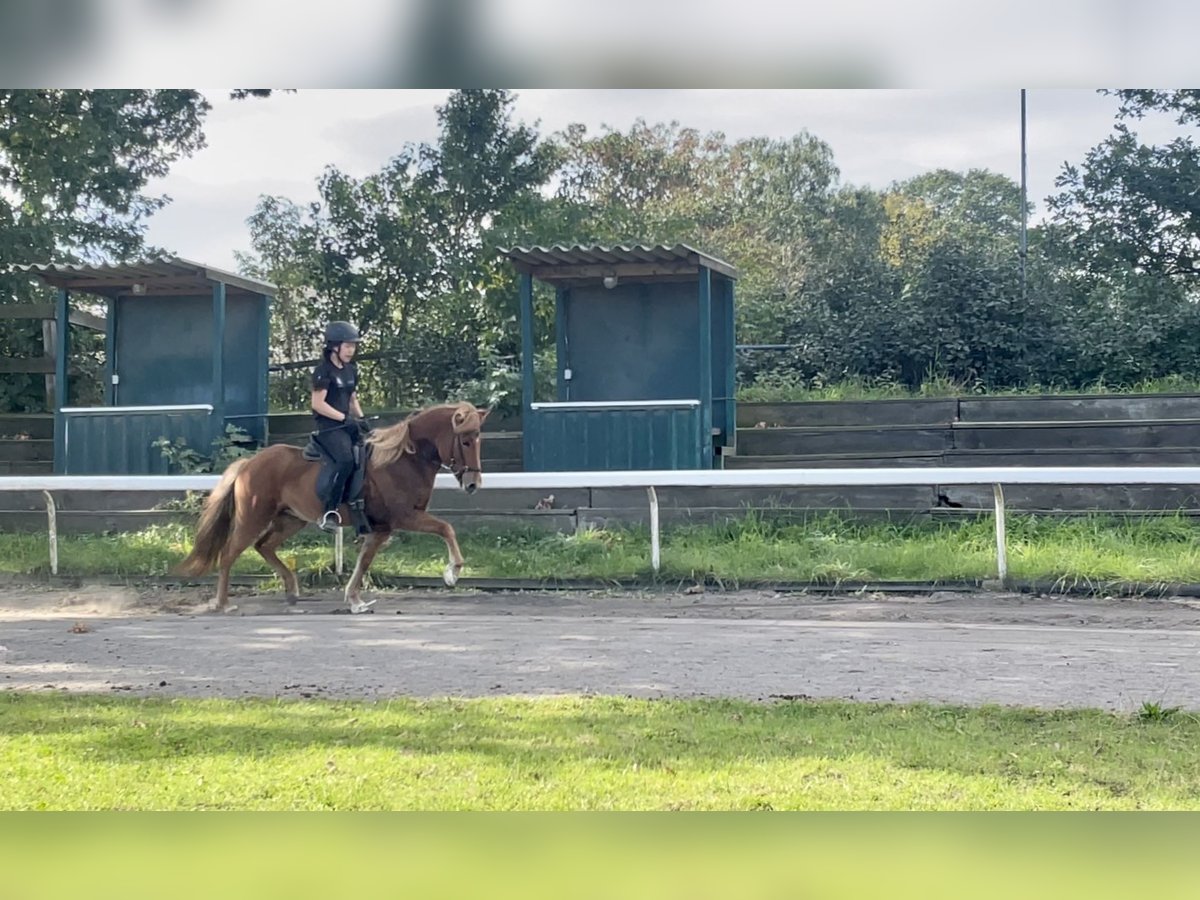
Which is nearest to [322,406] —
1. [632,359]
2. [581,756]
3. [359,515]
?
[359,515]

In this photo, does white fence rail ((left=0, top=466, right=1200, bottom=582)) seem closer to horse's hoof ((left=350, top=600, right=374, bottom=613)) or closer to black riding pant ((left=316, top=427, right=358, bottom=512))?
black riding pant ((left=316, top=427, right=358, bottom=512))

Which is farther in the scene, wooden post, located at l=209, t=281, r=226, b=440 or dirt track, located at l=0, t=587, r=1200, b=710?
wooden post, located at l=209, t=281, r=226, b=440

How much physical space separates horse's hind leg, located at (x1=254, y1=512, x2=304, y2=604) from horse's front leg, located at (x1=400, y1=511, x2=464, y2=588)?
1.28m

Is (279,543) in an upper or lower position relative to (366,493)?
lower

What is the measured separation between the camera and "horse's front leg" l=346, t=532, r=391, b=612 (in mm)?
11195

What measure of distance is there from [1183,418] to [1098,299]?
518 cm

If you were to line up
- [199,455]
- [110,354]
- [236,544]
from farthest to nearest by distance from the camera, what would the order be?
[110,354]
[199,455]
[236,544]

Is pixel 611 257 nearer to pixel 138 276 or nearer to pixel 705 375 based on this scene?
pixel 705 375

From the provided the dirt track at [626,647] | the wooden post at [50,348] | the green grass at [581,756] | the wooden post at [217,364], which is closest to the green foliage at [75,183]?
the wooden post at [50,348]

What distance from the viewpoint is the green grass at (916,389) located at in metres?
16.6

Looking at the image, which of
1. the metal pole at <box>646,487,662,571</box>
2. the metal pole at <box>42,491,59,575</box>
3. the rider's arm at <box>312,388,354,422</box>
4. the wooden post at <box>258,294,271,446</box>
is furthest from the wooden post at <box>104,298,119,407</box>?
the metal pole at <box>646,487,662,571</box>

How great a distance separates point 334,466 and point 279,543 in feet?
4.75

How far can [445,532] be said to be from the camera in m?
11.4
